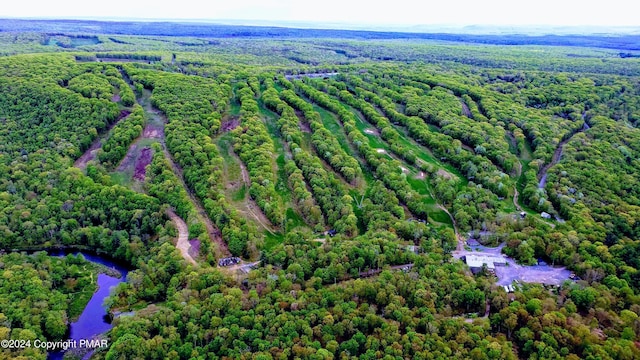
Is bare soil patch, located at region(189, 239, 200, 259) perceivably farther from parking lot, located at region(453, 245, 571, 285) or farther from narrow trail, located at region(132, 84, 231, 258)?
parking lot, located at region(453, 245, 571, 285)

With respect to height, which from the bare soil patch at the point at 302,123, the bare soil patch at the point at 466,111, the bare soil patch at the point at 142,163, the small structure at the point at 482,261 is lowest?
the small structure at the point at 482,261

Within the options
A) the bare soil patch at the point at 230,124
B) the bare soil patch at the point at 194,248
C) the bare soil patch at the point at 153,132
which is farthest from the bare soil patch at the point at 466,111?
the bare soil patch at the point at 194,248

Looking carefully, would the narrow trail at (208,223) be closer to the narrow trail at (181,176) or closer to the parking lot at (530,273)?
the narrow trail at (181,176)

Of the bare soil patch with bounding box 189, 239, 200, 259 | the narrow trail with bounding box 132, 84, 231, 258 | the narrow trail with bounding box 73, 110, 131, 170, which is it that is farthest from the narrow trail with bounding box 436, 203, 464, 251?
the narrow trail with bounding box 73, 110, 131, 170

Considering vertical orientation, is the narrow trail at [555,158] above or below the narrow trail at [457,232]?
above

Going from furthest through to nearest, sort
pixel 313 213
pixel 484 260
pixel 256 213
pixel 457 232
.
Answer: pixel 256 213 → pixel 313 213 → pixel 457 232 → pixel 484 260

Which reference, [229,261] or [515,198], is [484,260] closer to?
[515,198]

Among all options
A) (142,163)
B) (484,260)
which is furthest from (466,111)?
(142,163)
